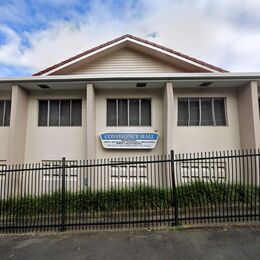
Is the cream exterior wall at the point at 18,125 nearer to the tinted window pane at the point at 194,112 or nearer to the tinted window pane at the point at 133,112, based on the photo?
the tinted window pane at the point at 133,112

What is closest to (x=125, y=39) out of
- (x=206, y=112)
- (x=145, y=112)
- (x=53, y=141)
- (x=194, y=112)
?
(x=145, y=112)

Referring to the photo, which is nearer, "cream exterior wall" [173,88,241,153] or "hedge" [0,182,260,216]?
"hedge" [0,182,260,216]

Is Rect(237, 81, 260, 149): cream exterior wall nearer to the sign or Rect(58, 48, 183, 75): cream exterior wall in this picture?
Rect(58, 48, 183, 75): cream exterior wall

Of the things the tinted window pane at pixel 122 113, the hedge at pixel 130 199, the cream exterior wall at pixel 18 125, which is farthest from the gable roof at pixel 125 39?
the hedge at pixel 130 199

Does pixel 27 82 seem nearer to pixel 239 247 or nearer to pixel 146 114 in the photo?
pixel 146 114

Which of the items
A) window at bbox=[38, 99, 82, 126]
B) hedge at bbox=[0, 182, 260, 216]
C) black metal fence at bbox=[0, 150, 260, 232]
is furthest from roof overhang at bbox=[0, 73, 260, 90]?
hedge at bbox=[0, 182, 260, 216]

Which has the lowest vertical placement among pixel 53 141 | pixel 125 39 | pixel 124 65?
pixel 53 141

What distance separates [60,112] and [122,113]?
296cm

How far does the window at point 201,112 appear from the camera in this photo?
8.15 m

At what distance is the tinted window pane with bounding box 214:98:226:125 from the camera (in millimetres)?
8148

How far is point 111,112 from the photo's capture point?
8367 mm

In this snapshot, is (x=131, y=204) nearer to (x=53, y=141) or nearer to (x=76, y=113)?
(x=53, y=141)

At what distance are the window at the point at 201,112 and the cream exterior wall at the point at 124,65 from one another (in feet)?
5.86

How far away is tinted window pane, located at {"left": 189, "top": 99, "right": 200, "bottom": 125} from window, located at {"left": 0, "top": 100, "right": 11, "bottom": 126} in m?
8.61
